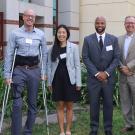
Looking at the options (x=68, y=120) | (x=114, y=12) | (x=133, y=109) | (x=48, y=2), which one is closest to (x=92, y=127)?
(x=68, y=120)

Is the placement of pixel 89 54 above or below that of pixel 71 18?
below

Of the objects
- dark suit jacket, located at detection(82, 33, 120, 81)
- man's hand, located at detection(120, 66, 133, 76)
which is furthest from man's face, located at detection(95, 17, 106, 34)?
man's hand, located at detection(120, 66, 133, 76)

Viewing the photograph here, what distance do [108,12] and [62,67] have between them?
6.81 meters

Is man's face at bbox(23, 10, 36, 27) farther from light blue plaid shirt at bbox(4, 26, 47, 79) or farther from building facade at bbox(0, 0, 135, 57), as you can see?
building facade at bbox(0, 0, 135, 57)

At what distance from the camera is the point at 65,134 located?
657 centimetres

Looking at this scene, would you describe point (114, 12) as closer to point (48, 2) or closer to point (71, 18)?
point (71, 18)

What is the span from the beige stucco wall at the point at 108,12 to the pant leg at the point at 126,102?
6111 millimetres

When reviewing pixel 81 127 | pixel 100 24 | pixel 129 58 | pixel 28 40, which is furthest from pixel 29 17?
pixel 81 127

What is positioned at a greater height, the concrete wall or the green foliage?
the concrete wall

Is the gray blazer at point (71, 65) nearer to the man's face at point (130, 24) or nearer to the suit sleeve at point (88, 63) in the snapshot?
the suit sleeve at point (88, 63)

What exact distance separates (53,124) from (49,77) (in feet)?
4.36

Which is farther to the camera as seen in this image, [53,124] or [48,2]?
[48,2]

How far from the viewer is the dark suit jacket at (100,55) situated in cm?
618

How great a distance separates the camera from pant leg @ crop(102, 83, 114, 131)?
6.24 meters
